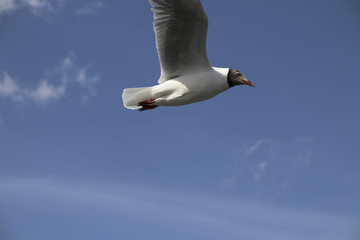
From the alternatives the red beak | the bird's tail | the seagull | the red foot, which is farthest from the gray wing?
the red beak

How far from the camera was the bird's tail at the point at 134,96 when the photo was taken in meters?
9.88

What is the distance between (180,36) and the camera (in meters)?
9.48

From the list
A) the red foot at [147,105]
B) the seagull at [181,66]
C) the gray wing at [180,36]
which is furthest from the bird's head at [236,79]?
the red foot at [147,105]

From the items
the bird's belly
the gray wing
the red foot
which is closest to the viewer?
the gray wing

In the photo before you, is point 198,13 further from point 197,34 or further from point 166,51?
point 166,51

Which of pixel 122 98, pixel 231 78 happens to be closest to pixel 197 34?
pixel 231 78

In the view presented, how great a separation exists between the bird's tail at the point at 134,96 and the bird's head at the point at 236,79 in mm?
1832

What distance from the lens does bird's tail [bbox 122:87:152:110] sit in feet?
32.4

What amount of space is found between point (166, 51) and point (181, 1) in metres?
1.24

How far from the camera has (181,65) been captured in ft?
32.4

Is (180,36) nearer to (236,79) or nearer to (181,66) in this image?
(181,66)

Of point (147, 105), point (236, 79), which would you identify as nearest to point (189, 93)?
point (147, 105)

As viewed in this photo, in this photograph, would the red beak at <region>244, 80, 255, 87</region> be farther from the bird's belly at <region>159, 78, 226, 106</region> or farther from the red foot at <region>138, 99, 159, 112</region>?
the red foot at <region>138, 99, 159, 112</region>

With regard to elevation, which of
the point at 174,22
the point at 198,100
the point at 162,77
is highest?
the point at 174,22
